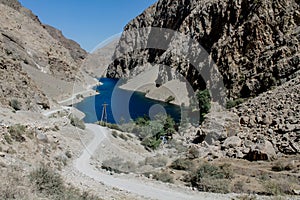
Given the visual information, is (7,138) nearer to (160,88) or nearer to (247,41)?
(247,41)

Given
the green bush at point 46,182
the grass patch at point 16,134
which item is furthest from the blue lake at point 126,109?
the green bush at point 46,182

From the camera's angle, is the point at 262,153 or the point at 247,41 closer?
the point at 262,153

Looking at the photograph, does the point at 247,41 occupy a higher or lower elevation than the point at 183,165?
higher

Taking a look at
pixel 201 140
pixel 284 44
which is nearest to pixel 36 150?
pixel 201 140

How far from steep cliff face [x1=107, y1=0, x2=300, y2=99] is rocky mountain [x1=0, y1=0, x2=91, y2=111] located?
32501 mm

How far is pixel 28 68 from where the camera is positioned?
202ft

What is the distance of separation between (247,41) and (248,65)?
5.09 meters

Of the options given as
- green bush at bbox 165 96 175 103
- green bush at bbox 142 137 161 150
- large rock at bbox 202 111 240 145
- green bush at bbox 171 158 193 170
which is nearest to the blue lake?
green bush at bbox 165 96 175 103

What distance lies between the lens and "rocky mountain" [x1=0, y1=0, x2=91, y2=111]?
104 ft

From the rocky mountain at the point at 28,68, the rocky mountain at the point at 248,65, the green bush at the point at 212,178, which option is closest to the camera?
the green bush at the point at 212,178

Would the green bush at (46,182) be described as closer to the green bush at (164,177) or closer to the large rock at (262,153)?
the green bush at (164,177)

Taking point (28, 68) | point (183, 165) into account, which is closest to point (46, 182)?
point (183, 165)

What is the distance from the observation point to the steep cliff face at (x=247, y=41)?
4772 centimetres

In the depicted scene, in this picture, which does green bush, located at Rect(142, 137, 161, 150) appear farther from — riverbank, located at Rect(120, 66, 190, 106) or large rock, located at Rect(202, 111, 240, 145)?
riverbank, located at Rect(120, 66, 190, 106)
